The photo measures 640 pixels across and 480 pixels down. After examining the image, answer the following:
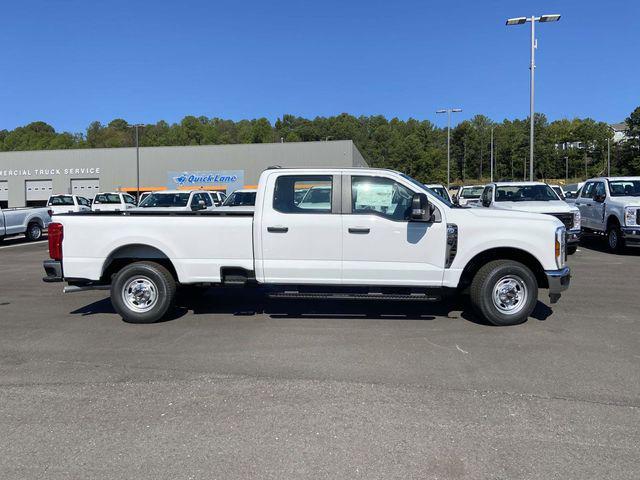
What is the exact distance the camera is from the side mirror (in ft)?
21.2

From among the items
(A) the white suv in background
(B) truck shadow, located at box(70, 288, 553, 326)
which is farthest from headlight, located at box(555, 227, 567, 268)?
(A) the white suv in background

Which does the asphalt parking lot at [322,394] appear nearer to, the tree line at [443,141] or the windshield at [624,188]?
the windshield at [624,188]

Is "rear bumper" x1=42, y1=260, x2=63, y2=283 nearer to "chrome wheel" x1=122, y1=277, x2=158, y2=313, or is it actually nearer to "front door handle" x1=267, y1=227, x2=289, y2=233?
"chrome wheel" x1=122, y1=277, x2=158, y2=313

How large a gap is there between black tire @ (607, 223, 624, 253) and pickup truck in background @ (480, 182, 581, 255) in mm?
922

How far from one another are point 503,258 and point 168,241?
4.35 metres

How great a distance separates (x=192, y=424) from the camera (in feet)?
13.3

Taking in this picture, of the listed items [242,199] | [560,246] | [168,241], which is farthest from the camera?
[242,199]

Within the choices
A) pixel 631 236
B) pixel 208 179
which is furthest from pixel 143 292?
pixel 208 179

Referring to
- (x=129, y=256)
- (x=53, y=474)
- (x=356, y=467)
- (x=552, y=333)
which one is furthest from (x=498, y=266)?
(x=53, y=474)

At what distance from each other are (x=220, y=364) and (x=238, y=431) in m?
1.59

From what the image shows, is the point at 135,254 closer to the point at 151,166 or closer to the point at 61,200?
the point at 61,200

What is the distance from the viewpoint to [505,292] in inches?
269

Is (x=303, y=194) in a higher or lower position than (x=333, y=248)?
higher

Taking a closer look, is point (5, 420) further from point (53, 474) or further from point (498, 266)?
point (498, 266)
